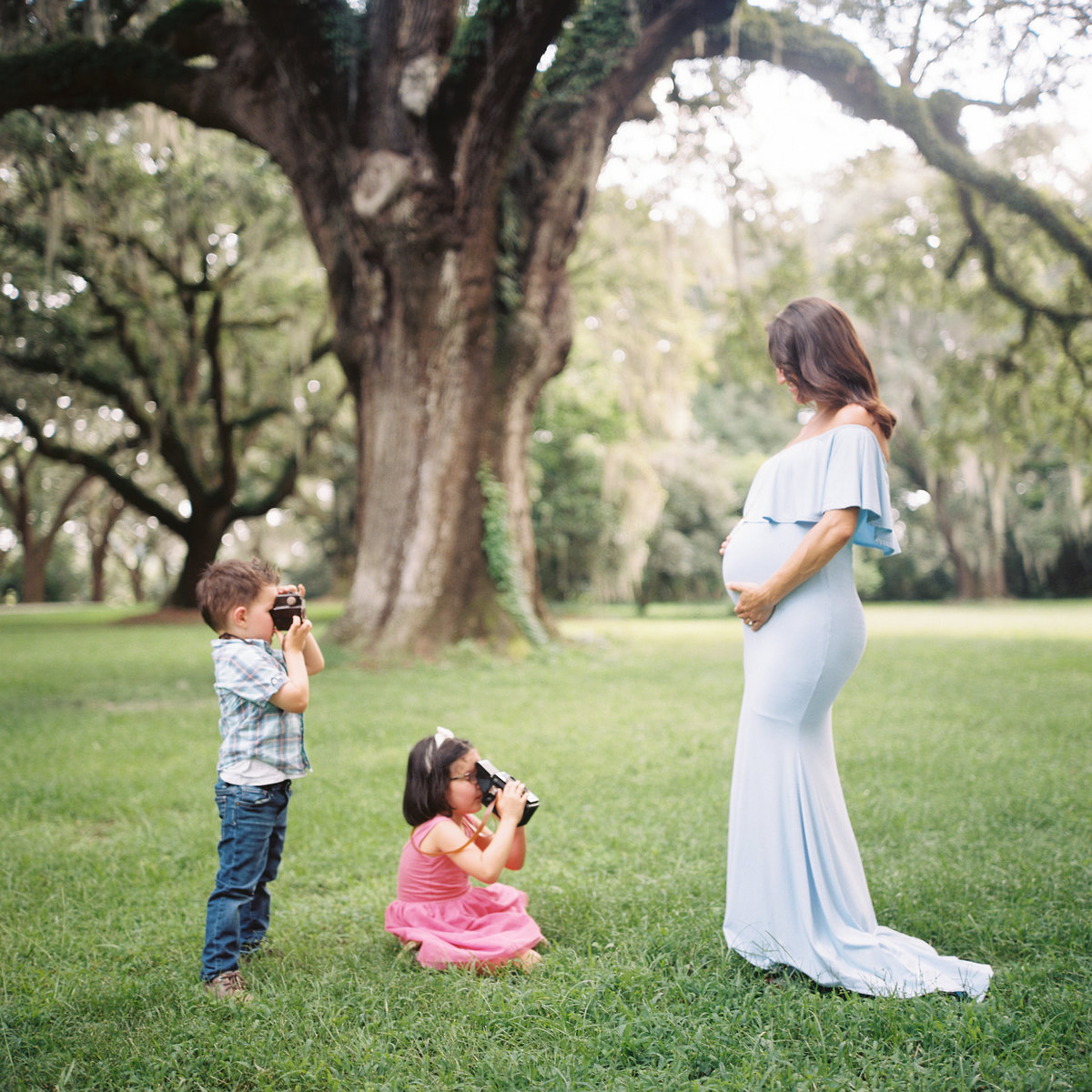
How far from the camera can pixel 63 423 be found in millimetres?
20047

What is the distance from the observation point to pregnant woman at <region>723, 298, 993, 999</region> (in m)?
2.35

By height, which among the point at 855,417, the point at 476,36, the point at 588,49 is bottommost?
the point at 855,417

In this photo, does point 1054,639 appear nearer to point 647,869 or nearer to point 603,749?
point 603,749

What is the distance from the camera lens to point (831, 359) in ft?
8.06

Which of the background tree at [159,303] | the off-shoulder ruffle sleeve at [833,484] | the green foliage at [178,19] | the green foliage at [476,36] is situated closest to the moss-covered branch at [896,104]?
the green foliage at [476,36]

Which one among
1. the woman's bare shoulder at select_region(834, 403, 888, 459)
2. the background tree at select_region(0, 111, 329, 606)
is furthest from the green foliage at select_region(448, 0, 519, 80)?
the woman's bare shoulder at select_region(834, 403, 888, 459)

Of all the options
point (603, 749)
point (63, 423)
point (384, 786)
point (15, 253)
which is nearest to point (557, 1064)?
point (384, 786)

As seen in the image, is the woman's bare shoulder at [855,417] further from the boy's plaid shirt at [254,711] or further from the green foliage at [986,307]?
the green foliage at [986,307]

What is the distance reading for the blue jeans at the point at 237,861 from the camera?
2.49m

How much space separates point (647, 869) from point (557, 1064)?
1454 millimetres

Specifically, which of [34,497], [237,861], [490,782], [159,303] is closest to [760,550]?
[490,782]

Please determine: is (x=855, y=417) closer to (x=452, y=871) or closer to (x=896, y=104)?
(x=452, y=871)

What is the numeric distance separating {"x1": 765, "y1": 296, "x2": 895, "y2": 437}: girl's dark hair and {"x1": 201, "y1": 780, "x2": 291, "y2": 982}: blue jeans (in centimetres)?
195

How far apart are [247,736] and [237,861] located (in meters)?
0.35
